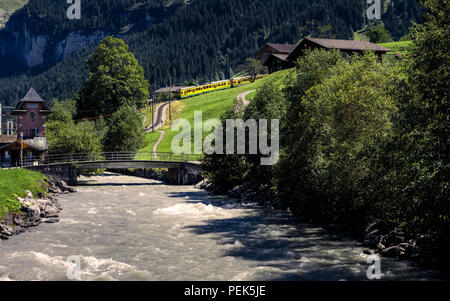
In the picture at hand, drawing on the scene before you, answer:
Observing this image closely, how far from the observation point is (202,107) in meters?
102

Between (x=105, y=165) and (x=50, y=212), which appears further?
(x=105, y=165)

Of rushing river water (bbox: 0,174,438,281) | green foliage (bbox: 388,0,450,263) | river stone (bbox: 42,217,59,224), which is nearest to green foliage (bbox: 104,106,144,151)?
rushing river water (bbox: 0,174,438,281)

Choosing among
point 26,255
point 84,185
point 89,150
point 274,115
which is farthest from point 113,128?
point 26,255

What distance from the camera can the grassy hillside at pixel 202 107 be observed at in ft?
290

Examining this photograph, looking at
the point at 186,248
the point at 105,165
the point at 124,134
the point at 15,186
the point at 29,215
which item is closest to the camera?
the point at 186,248

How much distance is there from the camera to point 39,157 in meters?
69.9

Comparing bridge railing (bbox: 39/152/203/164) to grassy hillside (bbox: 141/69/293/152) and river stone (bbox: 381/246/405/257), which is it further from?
river stone (bbox: 381/246/405/257)

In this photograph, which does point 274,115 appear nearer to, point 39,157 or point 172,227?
point 172,227

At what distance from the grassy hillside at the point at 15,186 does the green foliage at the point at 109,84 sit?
44.7m

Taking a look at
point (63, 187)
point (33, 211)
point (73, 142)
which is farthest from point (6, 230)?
point (73, 142)

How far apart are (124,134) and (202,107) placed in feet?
84.8

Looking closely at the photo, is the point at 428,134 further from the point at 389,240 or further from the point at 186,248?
the point at 186,248

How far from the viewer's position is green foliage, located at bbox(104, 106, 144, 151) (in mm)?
80375

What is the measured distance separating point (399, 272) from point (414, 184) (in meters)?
4.65
